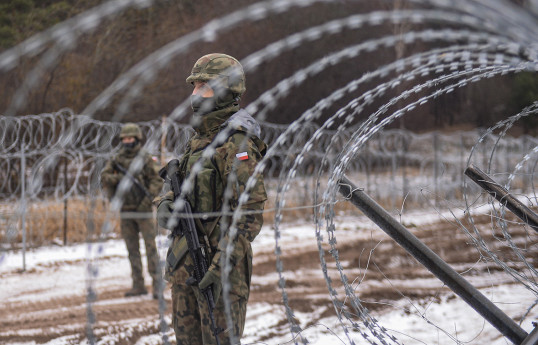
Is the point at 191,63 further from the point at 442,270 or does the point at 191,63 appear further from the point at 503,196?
the point at 442,270

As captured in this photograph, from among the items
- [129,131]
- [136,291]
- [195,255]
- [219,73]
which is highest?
[129,131]

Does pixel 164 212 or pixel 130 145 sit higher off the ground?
pixel 130 145

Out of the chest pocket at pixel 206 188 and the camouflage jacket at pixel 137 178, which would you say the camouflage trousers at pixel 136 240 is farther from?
the chest pocket at pixel 206 188

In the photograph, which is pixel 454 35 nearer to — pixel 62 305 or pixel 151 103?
pixel 62 305

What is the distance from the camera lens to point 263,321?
515 cm

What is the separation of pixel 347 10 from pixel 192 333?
69.3 ft

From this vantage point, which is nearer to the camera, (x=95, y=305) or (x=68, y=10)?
(x=95, y=305)

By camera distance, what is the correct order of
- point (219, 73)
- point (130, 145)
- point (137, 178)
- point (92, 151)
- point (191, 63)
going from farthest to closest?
1. point (191, 63)
2. point (92, 151)
3. point (130, 145)
4. point (137, 178)
5. point (219, 73)

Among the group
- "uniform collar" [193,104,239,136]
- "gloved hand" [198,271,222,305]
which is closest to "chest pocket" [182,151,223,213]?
"uniform collar" [193,104,239,136]

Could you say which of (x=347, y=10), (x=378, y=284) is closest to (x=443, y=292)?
(x=378, y=284)

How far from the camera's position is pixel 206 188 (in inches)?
103

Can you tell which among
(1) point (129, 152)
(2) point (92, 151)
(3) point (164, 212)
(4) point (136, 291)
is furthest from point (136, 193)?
(2) point (92, 151)

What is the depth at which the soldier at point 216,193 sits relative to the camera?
2.55m

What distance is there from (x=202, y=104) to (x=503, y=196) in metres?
1.32
